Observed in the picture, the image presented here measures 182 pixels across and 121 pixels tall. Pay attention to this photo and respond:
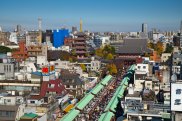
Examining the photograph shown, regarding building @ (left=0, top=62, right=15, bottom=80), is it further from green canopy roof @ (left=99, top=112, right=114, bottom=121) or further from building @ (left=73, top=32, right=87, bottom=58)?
building @ (left=73, top=32, right=87, bottom=58)

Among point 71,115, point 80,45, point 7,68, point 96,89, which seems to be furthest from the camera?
point 80,45

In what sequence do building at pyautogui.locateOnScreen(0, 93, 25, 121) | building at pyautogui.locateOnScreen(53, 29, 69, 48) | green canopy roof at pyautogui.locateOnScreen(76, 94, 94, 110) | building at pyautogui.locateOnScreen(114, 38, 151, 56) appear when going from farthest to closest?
building at pyautogui.locateOnScreen(53, 29, 69, 48) → building at pyautogui.locateOnScreen(114, 38, 151, 56) → green canopy roof at pyautogui.locateOnScreen(76, 94, 94, 110) → building at pyautogui.locateOnScreen(0, 93, 25, 121)

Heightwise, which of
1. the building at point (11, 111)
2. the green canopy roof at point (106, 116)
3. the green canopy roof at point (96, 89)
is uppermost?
the building at point (11, 111)

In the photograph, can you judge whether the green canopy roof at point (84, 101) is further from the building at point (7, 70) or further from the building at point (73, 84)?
the building at point (7, 70)

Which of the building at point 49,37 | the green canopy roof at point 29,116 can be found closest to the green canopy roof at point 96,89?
the green canopy roof at point 29,116

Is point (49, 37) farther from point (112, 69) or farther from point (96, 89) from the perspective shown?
point (96, 89)

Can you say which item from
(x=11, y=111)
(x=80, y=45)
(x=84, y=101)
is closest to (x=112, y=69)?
(x=80, y=45)

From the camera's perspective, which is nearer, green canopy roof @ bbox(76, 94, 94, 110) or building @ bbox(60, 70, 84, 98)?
green canopy roof @ bbox(76, 94, 94, 110)

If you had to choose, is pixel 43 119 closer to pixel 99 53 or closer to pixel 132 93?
pixel 132 93

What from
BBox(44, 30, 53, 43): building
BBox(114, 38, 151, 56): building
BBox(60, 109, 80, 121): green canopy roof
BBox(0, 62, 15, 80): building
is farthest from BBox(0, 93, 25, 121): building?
BBox(44, 30, 53, 43): building

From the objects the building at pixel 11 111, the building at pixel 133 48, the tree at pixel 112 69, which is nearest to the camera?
the building at pixel 11 111

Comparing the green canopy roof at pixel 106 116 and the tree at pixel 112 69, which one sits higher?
the tree at pixel 112 69

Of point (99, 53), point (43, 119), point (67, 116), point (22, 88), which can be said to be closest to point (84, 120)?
point (67, 116)
